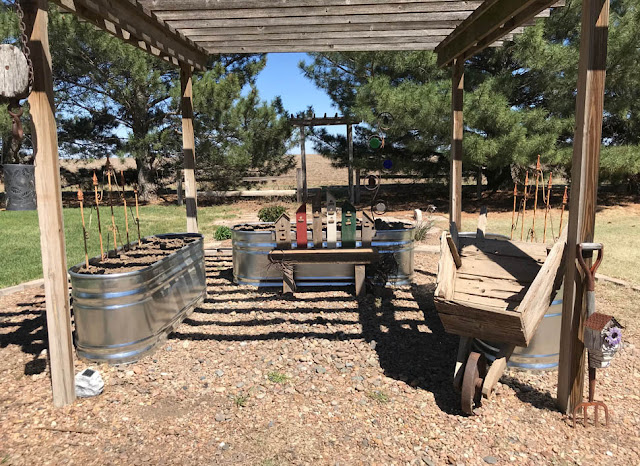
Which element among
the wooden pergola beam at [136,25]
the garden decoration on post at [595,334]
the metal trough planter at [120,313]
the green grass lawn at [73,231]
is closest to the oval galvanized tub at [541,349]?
the garden decoration on post at [595,334]

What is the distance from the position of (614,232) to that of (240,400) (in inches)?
393

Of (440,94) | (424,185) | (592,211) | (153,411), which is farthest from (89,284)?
(424,185)

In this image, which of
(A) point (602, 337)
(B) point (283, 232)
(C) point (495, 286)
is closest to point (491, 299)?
(C) point (495, 286)

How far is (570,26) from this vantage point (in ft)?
40.9

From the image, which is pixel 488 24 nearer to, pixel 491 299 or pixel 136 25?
pixel 491 299

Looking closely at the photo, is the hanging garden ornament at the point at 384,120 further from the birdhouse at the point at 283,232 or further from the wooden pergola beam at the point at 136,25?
the wooden pergola beam at the point at 136,25

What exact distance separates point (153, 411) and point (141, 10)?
138 inches

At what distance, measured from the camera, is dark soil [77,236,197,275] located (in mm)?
4051

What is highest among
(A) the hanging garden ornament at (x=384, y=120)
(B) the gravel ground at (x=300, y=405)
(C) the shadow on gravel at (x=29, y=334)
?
(A) the hanging garden ornament at (x=384, y=120)

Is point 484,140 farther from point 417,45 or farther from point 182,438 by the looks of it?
point 182,438

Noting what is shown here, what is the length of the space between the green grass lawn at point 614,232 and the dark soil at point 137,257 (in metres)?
5.77

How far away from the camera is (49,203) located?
3.01 meters

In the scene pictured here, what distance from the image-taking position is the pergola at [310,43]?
2771 millimetres

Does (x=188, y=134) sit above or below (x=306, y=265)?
above
